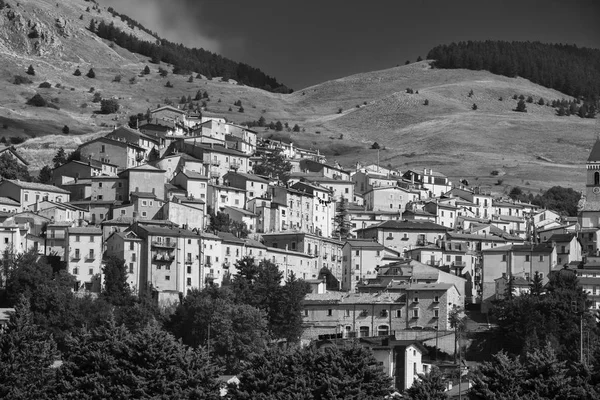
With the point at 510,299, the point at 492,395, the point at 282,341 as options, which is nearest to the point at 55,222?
the point at 282,341

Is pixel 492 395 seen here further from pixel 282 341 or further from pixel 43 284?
pixel 43 284

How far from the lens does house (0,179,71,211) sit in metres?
115

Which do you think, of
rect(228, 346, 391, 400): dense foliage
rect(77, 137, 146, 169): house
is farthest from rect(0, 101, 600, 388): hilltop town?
rect(228, 346, 391, 400): dense foliage

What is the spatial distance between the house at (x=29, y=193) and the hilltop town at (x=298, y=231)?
0.14 meters

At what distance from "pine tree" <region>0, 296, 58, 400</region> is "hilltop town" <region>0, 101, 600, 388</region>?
785 inches

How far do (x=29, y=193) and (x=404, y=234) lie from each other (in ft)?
102

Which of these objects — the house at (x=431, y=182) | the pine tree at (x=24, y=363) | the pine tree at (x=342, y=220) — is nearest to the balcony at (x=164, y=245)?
the pine tree at (x=342, y=220)

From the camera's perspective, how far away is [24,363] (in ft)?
242

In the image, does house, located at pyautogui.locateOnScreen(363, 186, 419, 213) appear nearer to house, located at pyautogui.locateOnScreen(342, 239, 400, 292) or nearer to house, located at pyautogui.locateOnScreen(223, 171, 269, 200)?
house, located at pyautogui.locateOnScreen(223, 171, 269, 200)

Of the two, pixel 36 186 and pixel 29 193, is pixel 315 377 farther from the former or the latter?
pixel 36 186

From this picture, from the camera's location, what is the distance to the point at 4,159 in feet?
433

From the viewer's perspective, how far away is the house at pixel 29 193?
114675 millimetres

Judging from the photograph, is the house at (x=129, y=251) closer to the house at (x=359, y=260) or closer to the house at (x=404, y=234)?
the house at (x=359, y=260)

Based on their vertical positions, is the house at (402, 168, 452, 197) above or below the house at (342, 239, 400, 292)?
above
